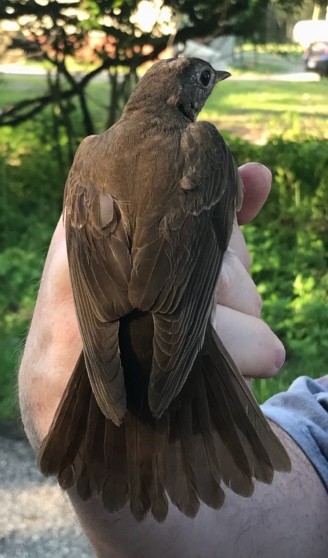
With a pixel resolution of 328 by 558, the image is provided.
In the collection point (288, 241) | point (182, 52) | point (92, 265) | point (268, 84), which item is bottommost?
point (268, 84)

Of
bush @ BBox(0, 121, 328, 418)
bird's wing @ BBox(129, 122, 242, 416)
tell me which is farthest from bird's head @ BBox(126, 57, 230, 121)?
bush @ BBox(0, 121, 328, 418)

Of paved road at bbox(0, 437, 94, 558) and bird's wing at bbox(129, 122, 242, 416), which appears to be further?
paved road at bbox(0, 437, 94, 558)

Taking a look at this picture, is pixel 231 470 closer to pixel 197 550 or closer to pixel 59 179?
pixel 197 550

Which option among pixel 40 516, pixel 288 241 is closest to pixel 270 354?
pixel 40 516

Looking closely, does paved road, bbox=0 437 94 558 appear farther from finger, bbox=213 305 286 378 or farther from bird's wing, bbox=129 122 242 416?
bird's wing, bbox=129 122 242 416

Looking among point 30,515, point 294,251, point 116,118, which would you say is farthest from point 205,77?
point 116,118

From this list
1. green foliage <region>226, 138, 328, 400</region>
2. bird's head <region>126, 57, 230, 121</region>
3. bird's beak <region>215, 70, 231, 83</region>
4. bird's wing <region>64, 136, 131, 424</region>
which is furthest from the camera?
green foliage <region>226, 138, 328, 400</region>
